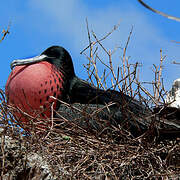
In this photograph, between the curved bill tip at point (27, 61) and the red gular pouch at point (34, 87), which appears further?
the curved bill tip at point (27, 61)

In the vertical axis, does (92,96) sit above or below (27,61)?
below

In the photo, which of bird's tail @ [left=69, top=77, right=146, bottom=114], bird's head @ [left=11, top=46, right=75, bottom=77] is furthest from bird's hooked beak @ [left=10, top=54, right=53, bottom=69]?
bird's tail @ [left=69, top=77, right=146, bottom=114]

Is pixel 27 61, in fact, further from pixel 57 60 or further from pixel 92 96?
pixel 92 96

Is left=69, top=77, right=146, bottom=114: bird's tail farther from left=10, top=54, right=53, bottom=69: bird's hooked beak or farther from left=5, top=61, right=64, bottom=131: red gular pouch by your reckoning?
left=10, top=54, right=53, bottom=69: bird's hooked beak

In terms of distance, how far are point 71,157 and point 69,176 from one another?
0.20 metres

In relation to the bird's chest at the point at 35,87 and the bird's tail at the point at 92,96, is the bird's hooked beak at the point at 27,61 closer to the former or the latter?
the bird's chest at the point at 35,87

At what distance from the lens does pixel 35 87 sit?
1.52 m

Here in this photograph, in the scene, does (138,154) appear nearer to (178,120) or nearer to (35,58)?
(178,120)

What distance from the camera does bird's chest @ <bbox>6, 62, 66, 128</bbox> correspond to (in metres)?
1.52

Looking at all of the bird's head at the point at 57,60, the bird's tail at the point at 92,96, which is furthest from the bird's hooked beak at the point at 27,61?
the bird's tail at the point at 92,96

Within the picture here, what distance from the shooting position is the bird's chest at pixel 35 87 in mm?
1520

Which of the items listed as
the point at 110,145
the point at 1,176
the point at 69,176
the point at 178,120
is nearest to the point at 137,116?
the point at 178,120

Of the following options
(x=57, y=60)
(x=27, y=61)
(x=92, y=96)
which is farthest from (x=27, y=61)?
(x=92, y=96)

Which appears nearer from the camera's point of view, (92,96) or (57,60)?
(92,96)
